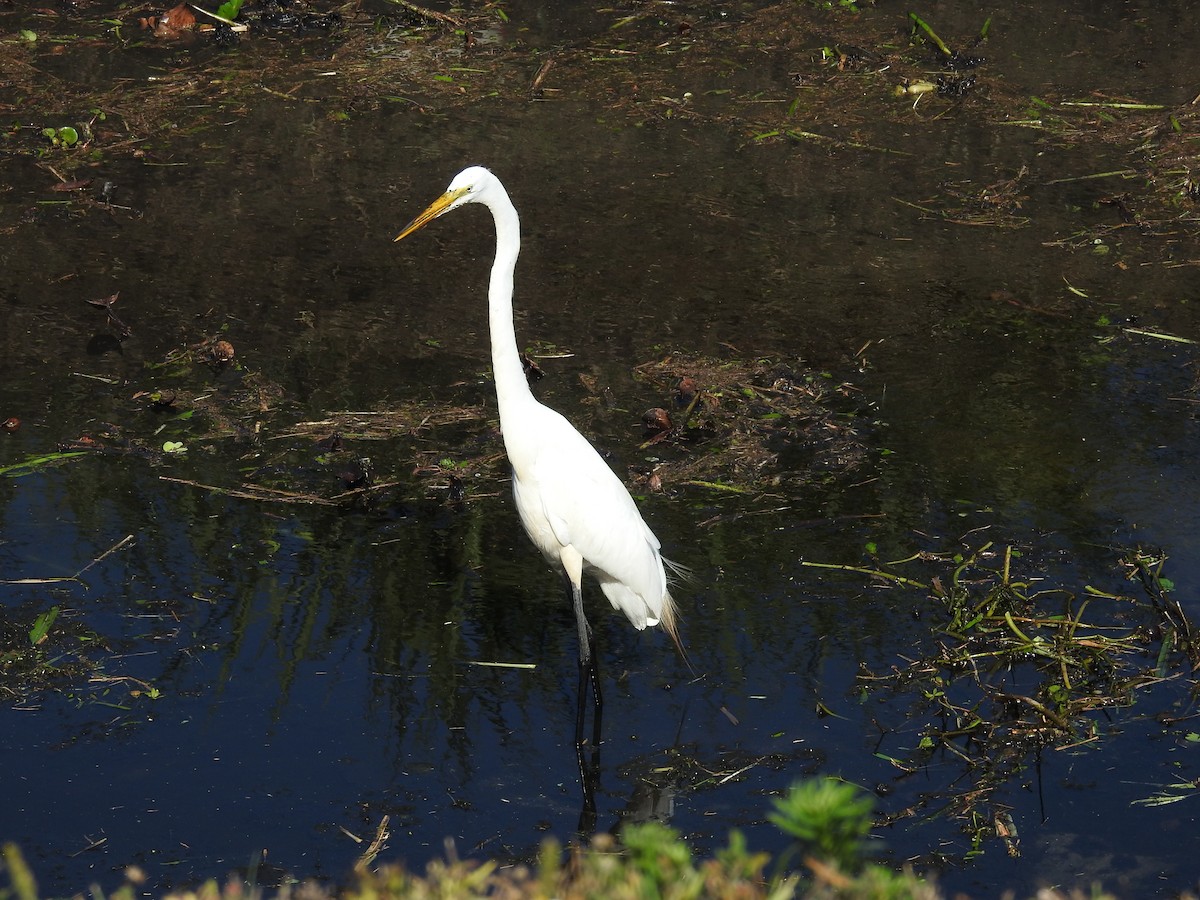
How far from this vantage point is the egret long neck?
388 centimetres

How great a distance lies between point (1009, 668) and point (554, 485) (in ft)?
4.92

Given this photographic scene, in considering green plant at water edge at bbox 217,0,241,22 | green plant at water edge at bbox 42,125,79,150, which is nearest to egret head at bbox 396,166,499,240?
green plant at water edge at bbox 42,125,79,150

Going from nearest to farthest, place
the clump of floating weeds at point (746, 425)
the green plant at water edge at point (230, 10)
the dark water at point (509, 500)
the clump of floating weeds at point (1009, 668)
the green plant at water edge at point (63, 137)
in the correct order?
the dark water at point (509, 500) → the clump of floating weeds at point (1009, 668) → the clump of floating weeds at point (746, 425) → the green plant at water edge at point (63, 137) → the green plant at water edge at point (230, 10)

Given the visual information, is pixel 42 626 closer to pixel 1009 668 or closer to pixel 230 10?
pixel 1009 668

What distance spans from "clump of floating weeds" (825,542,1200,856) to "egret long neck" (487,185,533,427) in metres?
1.28

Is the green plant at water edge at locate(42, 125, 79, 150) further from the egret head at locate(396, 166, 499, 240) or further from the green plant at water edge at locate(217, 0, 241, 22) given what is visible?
the egret head at locate(396, 166, 499, 240)

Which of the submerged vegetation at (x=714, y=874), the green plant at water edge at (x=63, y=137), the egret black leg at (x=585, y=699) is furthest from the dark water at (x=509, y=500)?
the submerged vegetation at (x=714, y=874)

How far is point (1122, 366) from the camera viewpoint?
18.4 ft

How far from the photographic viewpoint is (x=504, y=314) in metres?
3.89

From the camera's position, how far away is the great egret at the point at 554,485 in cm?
390

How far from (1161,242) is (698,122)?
2.70 m

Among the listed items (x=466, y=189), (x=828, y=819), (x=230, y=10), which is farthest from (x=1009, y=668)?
(x=230, y=10)

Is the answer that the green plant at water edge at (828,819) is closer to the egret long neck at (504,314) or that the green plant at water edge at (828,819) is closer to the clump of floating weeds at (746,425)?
the egret long neck at (504,314)

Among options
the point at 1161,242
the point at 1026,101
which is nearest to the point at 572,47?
the point at 1026,101
